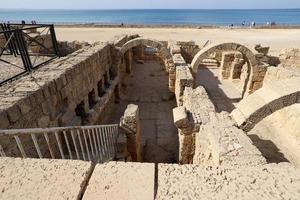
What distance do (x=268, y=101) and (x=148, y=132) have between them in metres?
6.13

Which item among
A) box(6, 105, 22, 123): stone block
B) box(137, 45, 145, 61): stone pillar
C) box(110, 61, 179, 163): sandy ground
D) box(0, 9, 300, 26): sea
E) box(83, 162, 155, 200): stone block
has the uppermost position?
box(83, 162, 155, 200): stone block

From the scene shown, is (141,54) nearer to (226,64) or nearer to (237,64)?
(226,64)

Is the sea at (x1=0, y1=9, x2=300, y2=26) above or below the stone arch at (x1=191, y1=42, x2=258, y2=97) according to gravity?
below

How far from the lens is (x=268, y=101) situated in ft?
14.9

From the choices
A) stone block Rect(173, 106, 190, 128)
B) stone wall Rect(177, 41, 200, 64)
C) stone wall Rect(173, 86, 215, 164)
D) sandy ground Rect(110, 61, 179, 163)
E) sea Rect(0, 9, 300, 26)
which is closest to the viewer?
stone block Rect(173, 106, 190, 128)

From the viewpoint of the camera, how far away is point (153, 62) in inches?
831

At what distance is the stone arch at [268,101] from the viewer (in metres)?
4.47

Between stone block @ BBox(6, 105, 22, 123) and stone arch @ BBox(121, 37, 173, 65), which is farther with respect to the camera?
stone arch @ BBox(121, 37, 173, 65)

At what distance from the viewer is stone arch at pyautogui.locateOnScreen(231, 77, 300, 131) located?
447 centimetres

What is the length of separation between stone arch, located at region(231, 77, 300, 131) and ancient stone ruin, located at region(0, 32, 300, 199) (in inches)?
0.9

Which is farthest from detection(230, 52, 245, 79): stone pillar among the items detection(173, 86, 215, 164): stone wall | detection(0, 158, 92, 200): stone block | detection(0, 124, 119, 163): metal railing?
detection(0, 158, 92, 200): stone block

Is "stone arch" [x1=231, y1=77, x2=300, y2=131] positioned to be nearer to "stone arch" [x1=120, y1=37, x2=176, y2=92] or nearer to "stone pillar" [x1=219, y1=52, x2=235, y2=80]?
"stone arch" [x1=120, y1=37, x2=176, y2=92]

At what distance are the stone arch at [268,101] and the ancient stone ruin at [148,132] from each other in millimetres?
23

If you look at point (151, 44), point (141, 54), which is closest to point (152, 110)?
point (151, 44)
